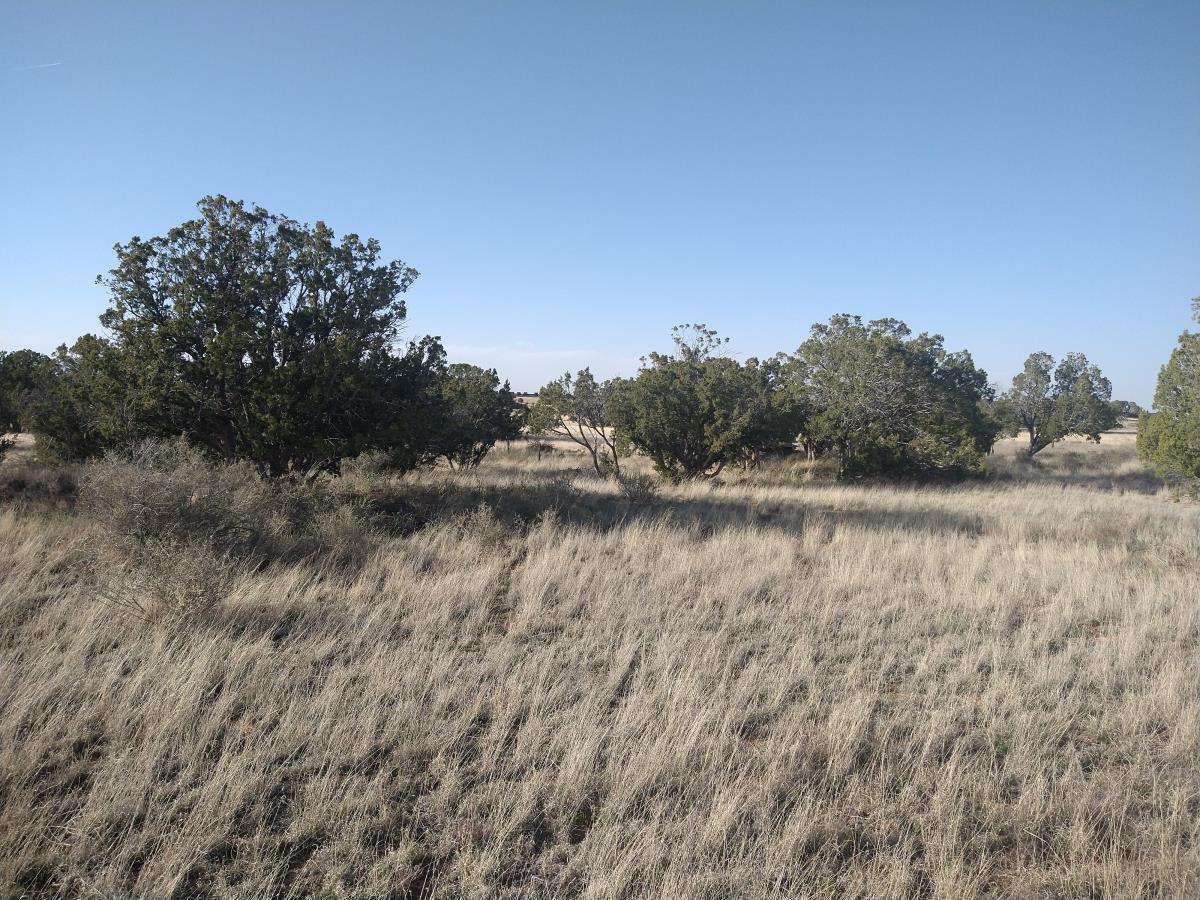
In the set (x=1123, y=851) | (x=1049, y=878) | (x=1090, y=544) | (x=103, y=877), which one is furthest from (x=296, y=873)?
(x=1090, y=544)

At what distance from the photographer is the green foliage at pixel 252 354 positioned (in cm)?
950

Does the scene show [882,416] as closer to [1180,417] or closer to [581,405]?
[1180,417]

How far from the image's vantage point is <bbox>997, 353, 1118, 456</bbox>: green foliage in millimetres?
33062

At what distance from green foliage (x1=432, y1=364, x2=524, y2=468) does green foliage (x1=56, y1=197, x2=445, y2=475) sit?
9.70 meters

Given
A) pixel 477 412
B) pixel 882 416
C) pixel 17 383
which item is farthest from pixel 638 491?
pixel 17 383

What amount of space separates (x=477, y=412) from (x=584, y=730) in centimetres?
2017

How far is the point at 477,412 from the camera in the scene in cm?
2322

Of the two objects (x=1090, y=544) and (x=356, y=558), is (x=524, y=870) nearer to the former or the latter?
(x=356, y=558)

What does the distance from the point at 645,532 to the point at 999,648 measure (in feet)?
17.4

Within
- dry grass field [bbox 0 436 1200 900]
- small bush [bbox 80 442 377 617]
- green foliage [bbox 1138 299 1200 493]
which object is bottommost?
dry grass field [bbox 0 436 1200 900]

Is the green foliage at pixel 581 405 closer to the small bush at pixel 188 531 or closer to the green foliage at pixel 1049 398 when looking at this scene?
the small bush at pixel 188 531

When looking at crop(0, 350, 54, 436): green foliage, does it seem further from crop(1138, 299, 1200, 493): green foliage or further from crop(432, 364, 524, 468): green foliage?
crop(1138, 299, 1200, 493): green foliage

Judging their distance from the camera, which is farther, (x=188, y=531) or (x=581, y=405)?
(x=581, y=405)

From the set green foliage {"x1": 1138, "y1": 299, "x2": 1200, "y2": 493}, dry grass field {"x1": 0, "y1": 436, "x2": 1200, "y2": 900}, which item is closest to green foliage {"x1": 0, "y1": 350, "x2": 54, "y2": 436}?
dry grass field {"x1": 0, "y1": 436, "x2": 1200, "y2": 900}
